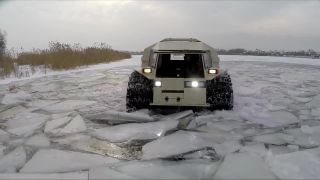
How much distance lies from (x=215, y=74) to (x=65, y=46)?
51.2ft

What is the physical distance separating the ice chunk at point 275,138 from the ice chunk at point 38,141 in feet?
10.8

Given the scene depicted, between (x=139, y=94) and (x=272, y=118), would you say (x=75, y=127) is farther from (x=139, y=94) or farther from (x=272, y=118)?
(x=272, y=118)

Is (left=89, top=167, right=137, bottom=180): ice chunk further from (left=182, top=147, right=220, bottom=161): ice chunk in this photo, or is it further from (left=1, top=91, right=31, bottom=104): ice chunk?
(left=1, top=91, right=31, bottom=104): ice chunk

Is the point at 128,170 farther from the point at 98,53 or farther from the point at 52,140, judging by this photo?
the point at 98,53

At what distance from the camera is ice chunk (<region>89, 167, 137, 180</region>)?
4.30 metres

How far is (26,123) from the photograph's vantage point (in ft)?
23.6

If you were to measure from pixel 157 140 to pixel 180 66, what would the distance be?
161 inches

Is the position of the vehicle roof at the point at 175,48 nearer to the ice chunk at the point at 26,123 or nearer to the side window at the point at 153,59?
the side window at the point at 153,59

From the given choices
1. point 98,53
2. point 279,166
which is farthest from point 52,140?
point 98,53

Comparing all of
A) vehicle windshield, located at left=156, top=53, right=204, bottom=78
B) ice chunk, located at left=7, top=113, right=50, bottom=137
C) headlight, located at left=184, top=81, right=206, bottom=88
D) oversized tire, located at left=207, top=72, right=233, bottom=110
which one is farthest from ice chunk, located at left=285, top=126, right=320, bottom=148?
ice chunk, located at left=7, top=113, right=50, bottom=137

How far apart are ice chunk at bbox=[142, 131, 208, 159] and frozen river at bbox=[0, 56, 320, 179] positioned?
0.01m

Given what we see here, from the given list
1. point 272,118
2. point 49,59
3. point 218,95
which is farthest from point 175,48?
point 49,59

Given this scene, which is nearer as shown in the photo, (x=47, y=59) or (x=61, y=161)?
(x=61, y=161)

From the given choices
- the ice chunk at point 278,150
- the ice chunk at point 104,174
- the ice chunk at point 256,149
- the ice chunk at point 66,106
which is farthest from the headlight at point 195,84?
the ice chunk at point 104,174
